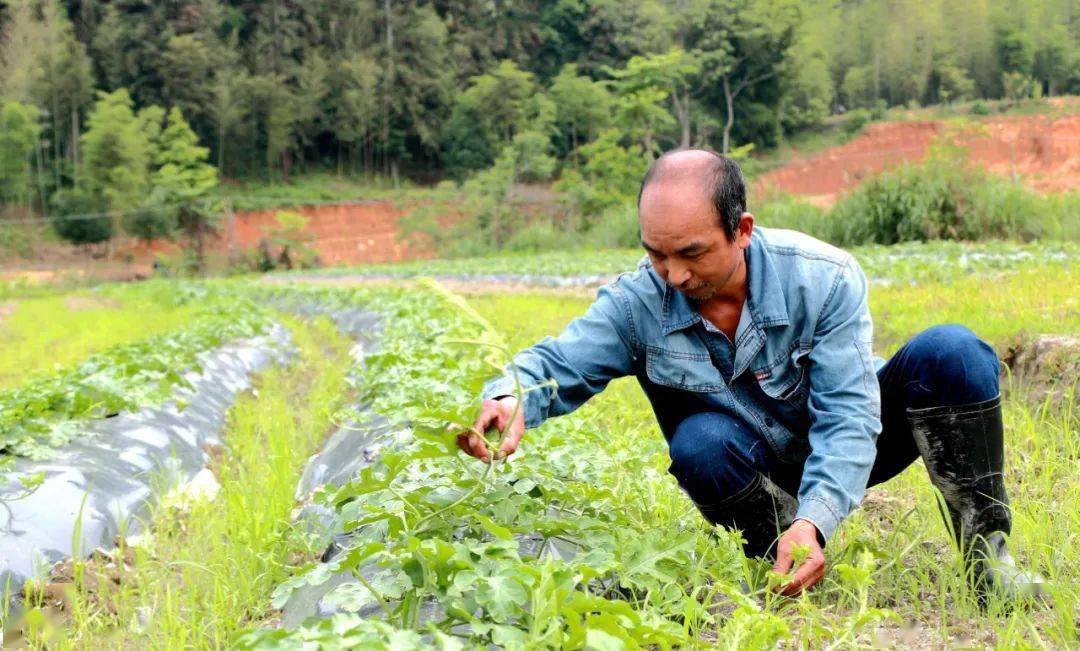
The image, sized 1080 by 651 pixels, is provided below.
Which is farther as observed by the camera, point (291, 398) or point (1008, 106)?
point (1008, 106)

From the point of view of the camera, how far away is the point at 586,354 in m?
2.49

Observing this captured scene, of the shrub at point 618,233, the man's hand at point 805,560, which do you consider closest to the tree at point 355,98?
the shrub at point 618,233

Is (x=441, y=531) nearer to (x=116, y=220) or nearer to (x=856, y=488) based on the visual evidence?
(x=856, y=488)

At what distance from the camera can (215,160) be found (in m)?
52.3

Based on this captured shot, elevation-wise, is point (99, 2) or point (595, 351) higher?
point (99, 2)

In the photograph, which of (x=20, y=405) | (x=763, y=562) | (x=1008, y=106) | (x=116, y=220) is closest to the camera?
(x=763, y=562)

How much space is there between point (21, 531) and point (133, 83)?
54289 mm

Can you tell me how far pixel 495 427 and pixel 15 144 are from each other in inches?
1902

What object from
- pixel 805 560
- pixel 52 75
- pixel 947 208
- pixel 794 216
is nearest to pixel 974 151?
pixel 794 216

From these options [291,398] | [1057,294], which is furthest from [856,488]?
[291,398]

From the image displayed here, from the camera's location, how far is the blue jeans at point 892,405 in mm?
2311

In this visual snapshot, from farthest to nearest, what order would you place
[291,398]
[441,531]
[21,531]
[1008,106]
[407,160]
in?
[407,160] → [1008,106] → [291,398] → [21,531] → [441,531]

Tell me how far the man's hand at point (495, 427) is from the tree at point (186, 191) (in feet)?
124

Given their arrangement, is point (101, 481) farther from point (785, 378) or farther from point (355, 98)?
point (355, 98)
